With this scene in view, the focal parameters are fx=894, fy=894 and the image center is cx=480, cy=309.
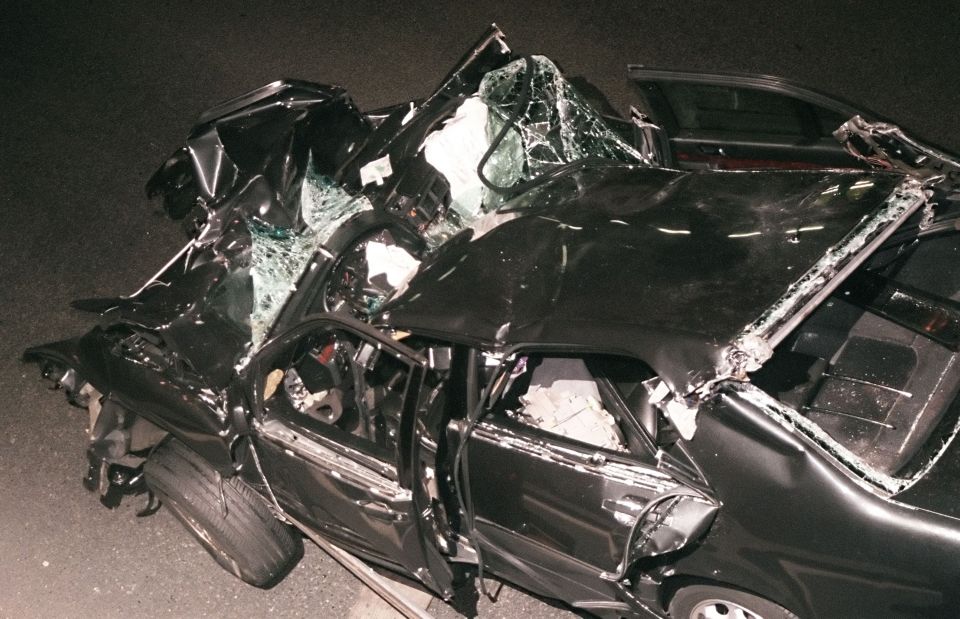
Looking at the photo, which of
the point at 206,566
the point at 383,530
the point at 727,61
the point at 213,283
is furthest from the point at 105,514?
the point at 727,61

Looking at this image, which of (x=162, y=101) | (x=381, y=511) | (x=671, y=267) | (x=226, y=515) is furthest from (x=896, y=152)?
(x=162, y=101)

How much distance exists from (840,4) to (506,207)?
139 inches

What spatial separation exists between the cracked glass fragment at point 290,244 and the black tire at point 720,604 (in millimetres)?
1872

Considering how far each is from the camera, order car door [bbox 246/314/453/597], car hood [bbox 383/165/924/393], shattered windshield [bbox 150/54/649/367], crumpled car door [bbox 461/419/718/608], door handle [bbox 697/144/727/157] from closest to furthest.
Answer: car hood [bbox 383/165/924/393] < crumpled car door [bbox 461/419/718/608] < car door [bbox 246/314/453/597] < shattered windshield [bbox 150/54/649/367] < door handle [bbox 697/144/727/157]

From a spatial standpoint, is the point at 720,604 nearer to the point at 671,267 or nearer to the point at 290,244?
the point at 671,267

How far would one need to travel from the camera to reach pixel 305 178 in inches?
167

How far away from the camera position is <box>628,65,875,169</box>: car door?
149 inches

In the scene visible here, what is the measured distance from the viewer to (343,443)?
3326 millimetres

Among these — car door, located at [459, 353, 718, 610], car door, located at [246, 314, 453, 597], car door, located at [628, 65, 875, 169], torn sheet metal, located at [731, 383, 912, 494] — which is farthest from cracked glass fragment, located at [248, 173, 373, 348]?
torn sheet metal, located at [731, 383, 912, 494]

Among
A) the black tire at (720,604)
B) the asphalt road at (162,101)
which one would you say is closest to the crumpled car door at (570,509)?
the black tire at (720,604)

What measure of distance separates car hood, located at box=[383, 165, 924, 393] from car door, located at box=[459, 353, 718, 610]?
248mm

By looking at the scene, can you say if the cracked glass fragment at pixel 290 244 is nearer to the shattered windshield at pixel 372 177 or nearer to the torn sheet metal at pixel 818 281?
the shattered windshield at pixel 372 177

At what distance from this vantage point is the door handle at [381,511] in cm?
319

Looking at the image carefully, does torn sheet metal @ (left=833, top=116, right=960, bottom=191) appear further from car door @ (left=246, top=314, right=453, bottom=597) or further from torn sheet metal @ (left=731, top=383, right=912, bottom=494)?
car door @ (left=246, top=314, right=453, bottom=597)
